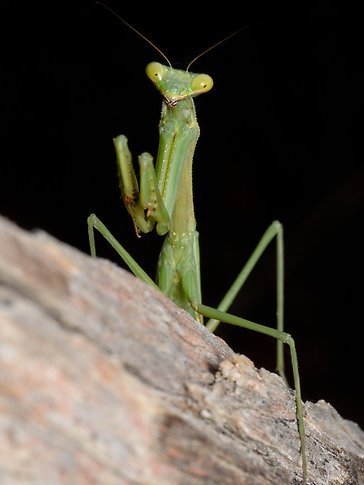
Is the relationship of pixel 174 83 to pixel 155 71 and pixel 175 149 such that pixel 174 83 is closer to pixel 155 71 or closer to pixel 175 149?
pixel 155 71

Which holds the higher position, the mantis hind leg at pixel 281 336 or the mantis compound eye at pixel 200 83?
the mantis compound eye at pixel 200 83

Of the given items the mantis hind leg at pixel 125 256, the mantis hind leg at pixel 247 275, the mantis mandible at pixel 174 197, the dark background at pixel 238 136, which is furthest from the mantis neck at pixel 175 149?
the dark background at pixel 238 136

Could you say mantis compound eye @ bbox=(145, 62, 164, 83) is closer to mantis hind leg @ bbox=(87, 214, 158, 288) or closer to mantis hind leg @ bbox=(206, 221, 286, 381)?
mantis hind leg @ bbox=(87, 214, 158, 288)

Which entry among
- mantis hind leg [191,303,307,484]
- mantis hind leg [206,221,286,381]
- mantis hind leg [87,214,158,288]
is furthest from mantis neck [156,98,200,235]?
mantis hind leg [206,221,286,381]

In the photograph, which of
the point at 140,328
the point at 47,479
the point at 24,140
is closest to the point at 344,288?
the point at 24,140

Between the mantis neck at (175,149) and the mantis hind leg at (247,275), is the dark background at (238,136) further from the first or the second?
the mantis neck at (175,149)

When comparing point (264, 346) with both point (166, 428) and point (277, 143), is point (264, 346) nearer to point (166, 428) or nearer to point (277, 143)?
point (277, 143)

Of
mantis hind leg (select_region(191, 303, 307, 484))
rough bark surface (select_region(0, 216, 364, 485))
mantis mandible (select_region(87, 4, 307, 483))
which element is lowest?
rough bark surface (select_region(0, 216, 364, 485))
